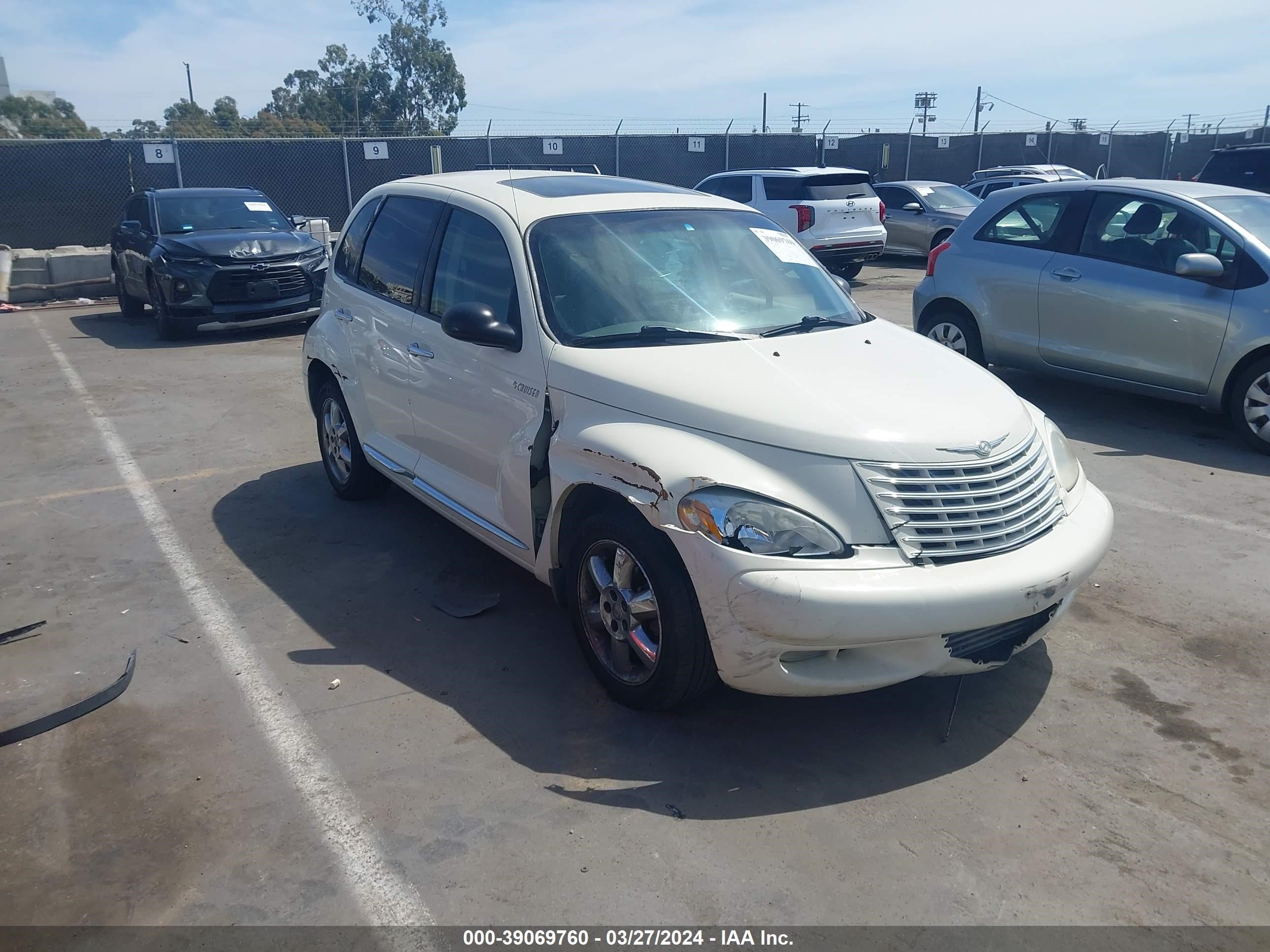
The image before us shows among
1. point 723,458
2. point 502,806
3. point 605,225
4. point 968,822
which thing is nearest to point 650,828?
point 502,806

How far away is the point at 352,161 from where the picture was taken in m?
22.0

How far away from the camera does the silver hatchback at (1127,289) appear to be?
6895mm

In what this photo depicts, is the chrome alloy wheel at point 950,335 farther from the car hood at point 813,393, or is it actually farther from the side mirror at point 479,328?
the side mirror at point 479,328

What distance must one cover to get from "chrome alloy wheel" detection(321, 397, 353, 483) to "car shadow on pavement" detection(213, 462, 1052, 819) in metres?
0.85

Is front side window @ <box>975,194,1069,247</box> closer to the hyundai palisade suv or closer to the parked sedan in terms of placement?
the hyundai palisade suv

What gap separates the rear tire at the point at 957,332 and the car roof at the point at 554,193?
402 cm

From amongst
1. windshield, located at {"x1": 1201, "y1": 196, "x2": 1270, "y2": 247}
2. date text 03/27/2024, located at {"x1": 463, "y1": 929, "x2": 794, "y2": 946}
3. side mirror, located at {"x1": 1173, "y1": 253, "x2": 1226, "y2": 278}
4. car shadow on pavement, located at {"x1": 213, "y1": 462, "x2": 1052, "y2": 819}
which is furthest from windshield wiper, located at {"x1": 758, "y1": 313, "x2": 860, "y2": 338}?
windshield, located at {"x1": 1201, "y1": 196, "x2": 1270, "y2": 247}

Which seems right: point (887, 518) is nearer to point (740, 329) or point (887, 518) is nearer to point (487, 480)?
point (740, 329)

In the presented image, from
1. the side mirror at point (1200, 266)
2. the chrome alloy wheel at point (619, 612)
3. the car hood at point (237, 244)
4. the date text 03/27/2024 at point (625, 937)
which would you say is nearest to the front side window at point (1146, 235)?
the side mirror at point (1200, 266)

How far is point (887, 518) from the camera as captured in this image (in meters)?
3.35

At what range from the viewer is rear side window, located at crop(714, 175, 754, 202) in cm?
1678

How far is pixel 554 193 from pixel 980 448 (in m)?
2.37

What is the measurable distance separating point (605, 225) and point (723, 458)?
5.25 ft

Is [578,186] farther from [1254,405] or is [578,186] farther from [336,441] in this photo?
[1254,405]
